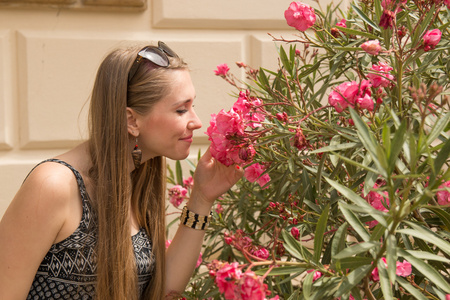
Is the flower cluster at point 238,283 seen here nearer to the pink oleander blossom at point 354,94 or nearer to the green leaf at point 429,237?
the green leaf at point 429,237

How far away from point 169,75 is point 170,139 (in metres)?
0.18

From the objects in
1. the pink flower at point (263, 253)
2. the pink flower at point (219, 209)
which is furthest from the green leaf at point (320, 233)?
the pink flower at point (219, 209)

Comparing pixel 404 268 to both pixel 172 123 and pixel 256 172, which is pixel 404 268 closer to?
pixel 256 172

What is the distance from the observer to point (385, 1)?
154cm

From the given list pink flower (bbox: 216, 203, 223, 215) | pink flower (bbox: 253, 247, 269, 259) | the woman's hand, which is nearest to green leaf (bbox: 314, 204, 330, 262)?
pink flower (bbox: 253, 247, 269, 259)

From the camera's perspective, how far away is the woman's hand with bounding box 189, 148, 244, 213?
6.17 feet

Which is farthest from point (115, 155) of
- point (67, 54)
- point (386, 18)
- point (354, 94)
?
point (67, 54)

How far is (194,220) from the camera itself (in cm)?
198

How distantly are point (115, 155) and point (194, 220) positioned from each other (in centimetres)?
33

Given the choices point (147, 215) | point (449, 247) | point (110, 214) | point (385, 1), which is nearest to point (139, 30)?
point (147, 215)

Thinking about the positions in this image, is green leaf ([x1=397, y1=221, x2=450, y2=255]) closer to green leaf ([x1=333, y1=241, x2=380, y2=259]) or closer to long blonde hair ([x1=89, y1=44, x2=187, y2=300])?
green leaf ([x1=333, y1=241, x2=380, y2=259])

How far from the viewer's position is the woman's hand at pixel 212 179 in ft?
6.17

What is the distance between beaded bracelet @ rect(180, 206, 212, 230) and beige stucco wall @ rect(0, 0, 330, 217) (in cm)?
96

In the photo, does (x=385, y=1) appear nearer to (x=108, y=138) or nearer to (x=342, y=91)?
(x=342, y=91)
